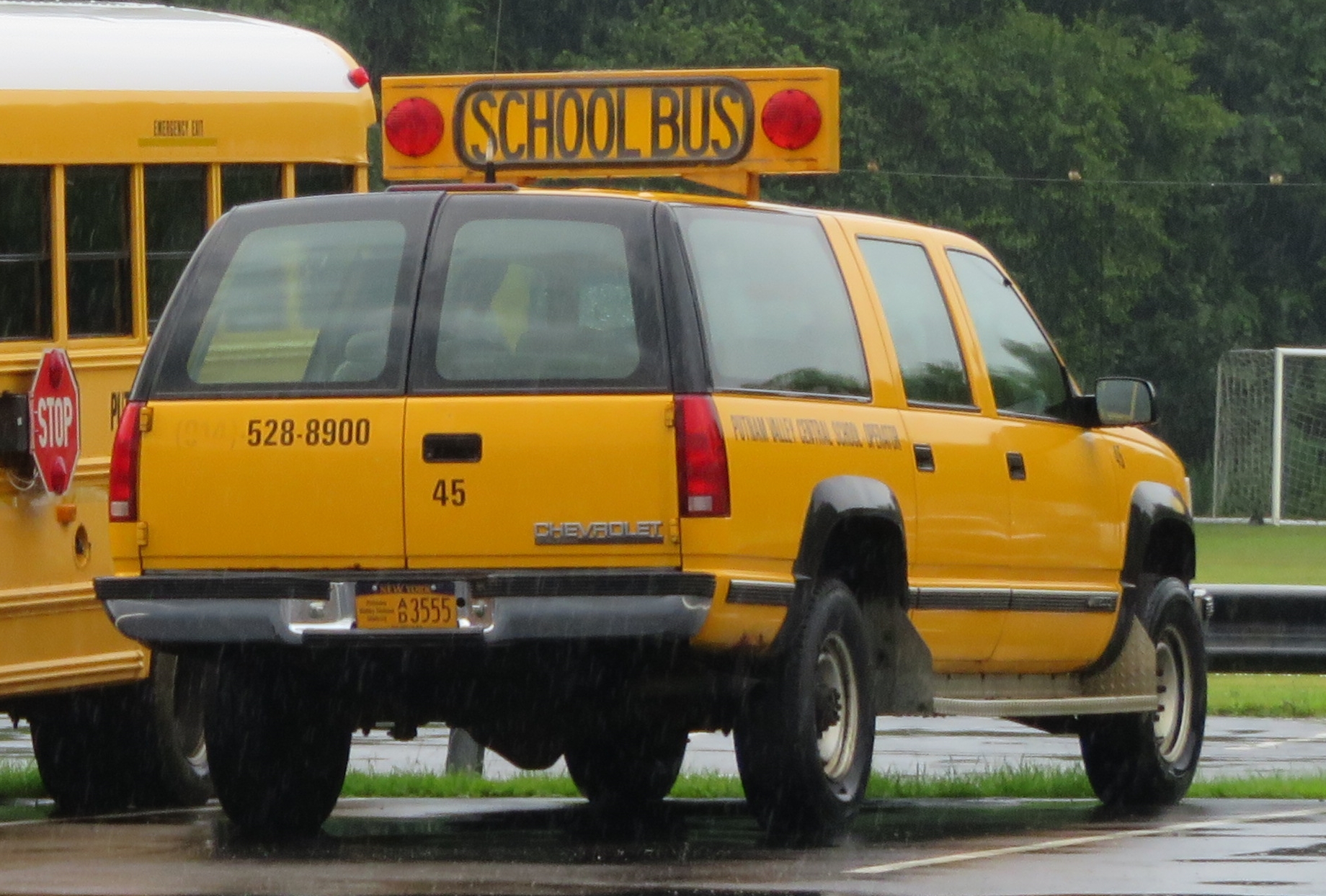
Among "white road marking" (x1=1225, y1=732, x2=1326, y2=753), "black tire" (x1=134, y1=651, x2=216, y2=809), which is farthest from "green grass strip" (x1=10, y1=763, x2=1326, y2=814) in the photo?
"white road marking" (x1=1225, y1=732, x2=1326, y2=753)

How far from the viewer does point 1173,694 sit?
12.6 metres

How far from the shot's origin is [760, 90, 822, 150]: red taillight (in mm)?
11531

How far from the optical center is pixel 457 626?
9.38m

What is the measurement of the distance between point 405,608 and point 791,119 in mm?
2892

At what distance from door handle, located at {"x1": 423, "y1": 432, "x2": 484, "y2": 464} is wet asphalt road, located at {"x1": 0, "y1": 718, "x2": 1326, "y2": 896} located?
114 cm

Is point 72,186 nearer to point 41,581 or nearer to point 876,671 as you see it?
point 41,581

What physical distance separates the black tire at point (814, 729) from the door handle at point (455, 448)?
3.74 feet

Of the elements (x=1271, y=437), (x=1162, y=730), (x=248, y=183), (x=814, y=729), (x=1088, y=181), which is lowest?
(x=1271, y=437)

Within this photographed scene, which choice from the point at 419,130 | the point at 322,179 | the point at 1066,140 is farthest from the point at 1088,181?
the point at 419,130

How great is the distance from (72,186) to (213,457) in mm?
2776

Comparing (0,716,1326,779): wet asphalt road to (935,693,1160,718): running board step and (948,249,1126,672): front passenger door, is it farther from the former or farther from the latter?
(948,249,1126,672): front passenger door

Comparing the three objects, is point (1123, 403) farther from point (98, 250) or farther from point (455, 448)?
point (98, 250)

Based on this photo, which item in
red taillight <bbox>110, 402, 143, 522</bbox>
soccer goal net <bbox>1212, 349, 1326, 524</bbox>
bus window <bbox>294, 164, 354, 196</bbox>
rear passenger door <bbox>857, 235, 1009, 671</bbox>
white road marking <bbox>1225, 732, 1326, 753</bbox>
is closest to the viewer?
red taillight <bbox>110, 402, 143, 522</bbox>

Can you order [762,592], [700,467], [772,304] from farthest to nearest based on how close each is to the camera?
1. [772,304]
2. [762,592]
3. [700,467]
